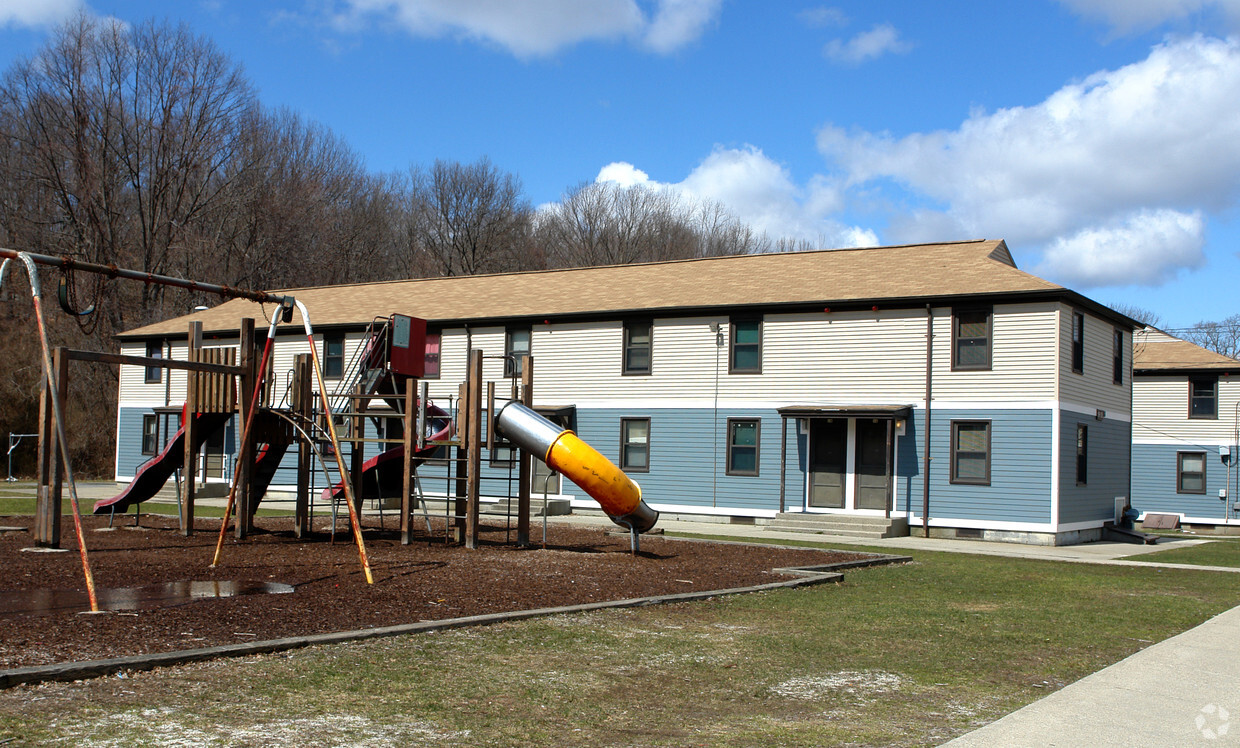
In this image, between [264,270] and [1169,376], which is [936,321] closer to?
[1169,376]

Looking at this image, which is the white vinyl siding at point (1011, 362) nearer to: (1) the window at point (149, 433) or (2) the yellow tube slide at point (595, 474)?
(2) the yellow tube slide at point (595, 474)

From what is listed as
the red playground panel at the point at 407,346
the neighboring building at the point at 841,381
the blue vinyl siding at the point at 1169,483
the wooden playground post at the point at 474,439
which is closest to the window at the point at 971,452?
the neighboring building at the point at 841,381

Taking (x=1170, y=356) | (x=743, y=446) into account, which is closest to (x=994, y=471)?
(x=743, y=446)

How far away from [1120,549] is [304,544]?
17446 millimetres

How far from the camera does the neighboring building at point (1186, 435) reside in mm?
35688

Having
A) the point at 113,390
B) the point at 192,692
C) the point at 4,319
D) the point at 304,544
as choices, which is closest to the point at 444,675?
the point at 192,692

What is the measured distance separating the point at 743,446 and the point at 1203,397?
1950 centimetres

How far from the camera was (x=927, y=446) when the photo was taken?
24078 mm

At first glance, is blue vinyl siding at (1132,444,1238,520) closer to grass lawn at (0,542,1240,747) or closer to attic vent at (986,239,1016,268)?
attic vent at (986,239,1016,268)

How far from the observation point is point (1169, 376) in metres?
37.0

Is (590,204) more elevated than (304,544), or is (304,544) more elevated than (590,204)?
(590,204)

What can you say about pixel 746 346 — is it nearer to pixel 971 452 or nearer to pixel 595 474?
pixel 971 452

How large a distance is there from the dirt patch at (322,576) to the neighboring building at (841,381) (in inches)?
290

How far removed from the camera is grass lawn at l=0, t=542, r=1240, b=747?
5.97m
